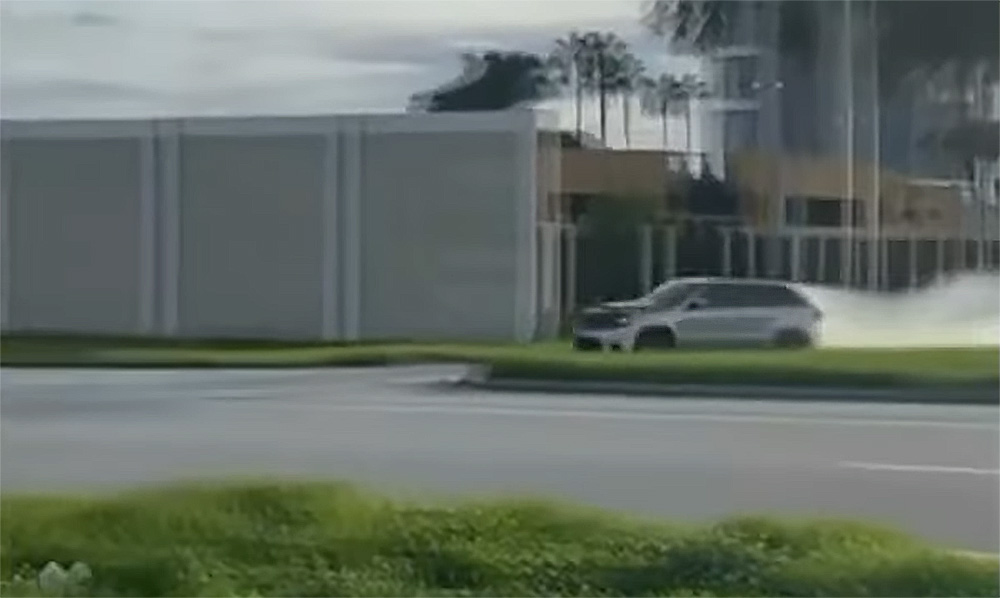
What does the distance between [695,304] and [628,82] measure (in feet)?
1.67

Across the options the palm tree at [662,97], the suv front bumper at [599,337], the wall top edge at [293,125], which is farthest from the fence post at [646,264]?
the wall top edge at [293,125]

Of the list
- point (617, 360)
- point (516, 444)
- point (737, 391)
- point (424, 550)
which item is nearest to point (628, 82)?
point (617, 360)

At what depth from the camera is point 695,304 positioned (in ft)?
15.3

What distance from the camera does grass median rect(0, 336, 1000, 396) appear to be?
458 cm

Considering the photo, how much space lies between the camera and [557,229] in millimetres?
4719

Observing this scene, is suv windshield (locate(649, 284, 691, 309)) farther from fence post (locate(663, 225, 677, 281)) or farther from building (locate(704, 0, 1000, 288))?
building (locate(704, 0, 1000, 288))

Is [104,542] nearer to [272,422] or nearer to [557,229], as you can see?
[272,422]

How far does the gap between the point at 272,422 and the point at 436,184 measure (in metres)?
0.66

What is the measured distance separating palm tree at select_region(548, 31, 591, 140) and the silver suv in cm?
40

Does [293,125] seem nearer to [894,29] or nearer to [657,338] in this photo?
[657,338]

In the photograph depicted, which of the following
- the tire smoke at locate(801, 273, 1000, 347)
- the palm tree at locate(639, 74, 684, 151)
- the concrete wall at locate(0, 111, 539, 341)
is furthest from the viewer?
the concrete wall at locate(0, 111, 539, 341)

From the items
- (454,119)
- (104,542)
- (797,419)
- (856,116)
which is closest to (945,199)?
(856,116)

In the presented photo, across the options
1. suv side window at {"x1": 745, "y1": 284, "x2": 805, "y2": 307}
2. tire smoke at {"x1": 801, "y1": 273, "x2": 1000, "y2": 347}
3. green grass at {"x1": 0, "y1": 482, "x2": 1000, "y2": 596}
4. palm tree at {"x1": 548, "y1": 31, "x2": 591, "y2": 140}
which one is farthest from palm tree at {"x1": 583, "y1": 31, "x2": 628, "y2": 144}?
green grass at {"x1": 0, "y1": 482, "x2": 1000, "y2": 596}

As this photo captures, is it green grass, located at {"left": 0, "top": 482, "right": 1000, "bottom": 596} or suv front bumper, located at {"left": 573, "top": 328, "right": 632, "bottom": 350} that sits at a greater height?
suv front bumper, located at {"left": 573, "top": 328, "right": 632, "bottom": 350}
